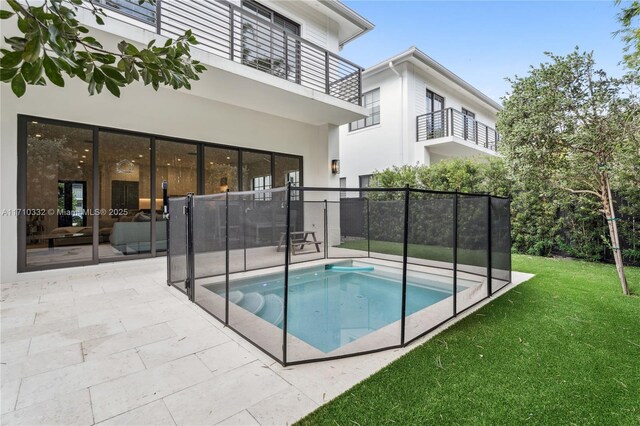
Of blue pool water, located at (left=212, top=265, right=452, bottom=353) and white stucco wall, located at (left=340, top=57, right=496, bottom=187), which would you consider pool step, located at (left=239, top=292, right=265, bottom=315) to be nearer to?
blue pool water, located at (left=212, top=265, right=452, bottom=353)

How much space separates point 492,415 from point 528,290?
3.45 m

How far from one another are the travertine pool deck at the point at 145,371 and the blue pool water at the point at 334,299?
82 centimetres

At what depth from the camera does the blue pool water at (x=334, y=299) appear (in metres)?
3.66

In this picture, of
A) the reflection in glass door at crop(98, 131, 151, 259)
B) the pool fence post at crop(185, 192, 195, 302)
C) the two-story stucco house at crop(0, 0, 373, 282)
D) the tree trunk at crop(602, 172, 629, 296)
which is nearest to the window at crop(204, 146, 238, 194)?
the two-story stucco house at crop(0, 0, 373, 282)

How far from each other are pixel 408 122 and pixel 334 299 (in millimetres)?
8195

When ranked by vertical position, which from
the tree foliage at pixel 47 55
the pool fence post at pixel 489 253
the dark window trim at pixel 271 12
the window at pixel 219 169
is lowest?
the pool fence post at pixel 489 253

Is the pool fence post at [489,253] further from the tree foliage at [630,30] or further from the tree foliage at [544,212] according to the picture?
the tree foliage at [544,212]

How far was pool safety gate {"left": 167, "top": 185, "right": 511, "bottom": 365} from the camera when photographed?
115 inches

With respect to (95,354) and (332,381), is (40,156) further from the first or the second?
(332,381)

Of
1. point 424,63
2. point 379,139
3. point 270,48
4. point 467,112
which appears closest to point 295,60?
point 270,48

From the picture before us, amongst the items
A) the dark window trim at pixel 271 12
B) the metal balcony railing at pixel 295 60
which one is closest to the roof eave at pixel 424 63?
the metal balcony railing at pixel 295 60

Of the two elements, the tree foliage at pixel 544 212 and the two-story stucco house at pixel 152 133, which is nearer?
the two-story stucco house at pixel 152 133

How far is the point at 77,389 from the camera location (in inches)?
84.6

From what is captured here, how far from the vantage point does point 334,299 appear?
499 centimetres
